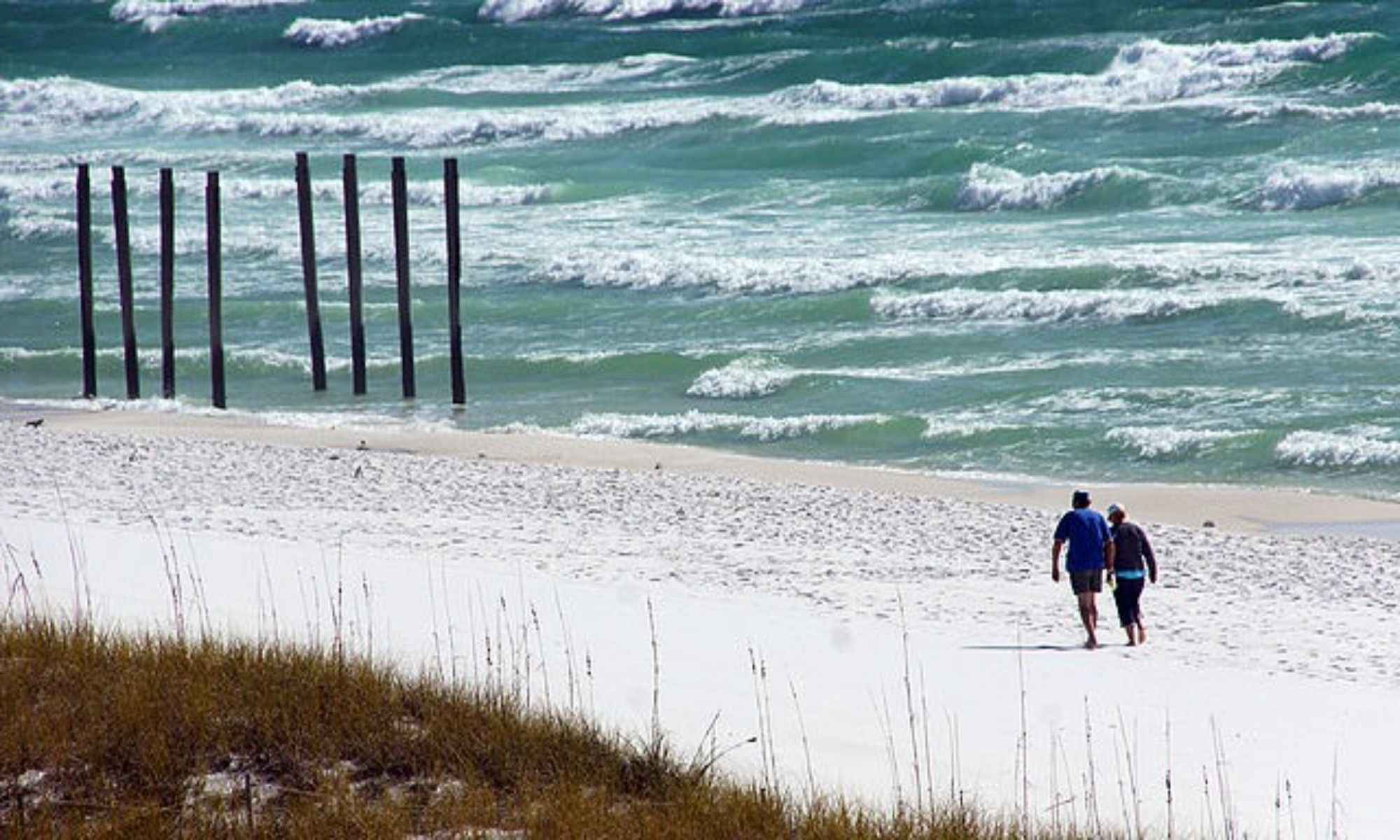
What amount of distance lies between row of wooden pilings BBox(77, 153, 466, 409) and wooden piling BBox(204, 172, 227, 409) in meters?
0.01

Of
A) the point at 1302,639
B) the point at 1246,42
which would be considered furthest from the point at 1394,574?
the point at 1246,42

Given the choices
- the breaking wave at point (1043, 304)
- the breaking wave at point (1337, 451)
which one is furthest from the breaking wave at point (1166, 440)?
the breaking wave at point (1043, 304)

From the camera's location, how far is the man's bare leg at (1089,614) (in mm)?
14617

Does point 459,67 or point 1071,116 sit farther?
point 459,67

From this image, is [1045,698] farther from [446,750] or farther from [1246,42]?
[1246,42]

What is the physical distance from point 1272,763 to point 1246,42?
47.8 meters

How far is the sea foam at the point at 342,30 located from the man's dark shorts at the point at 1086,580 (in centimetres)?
6811

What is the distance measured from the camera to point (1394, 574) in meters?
17.6

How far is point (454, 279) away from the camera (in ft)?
91.4

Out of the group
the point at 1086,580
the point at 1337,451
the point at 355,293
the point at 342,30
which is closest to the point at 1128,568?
the point at 1086,580

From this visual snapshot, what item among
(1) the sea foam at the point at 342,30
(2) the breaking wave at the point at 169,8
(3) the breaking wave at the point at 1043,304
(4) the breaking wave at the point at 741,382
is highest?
(2) the breaking wave at the point at 169,8

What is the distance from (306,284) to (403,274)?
1.16 metres

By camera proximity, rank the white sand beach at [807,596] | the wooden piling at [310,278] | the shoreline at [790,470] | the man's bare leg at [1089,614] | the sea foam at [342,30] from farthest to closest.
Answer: the sea foam at [342,30] < the wooden piling at [310,278] < the shoreline at [790,470] < the man's bare leg at [1089,614] < the white sand beach at [807,596]

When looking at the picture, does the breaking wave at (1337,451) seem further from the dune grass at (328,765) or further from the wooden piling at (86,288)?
the wooden piling at (86,288)
